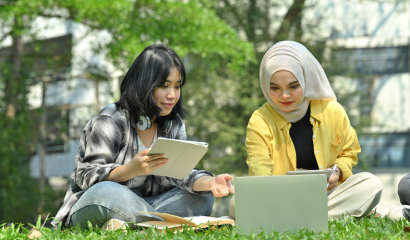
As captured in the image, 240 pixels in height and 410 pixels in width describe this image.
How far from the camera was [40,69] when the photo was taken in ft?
34.5

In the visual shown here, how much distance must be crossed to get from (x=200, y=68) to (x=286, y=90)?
314 inches

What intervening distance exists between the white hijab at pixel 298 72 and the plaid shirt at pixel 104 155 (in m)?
0.71

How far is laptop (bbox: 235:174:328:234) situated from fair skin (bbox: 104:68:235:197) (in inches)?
7.2

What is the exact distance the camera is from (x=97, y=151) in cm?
254

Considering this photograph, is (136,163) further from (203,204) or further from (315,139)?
(315,139)

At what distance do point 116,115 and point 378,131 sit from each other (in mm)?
10167

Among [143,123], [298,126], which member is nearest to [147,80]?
[143,123]

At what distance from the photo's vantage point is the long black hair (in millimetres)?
2691

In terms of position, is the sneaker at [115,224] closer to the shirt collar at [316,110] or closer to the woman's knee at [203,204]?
the woman's knee at [203,204]

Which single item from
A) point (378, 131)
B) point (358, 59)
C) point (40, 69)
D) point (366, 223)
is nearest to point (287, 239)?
point (366, 223)

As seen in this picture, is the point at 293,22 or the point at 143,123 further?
the point at 293,22

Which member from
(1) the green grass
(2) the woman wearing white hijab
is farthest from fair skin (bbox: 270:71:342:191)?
(1) the green grass

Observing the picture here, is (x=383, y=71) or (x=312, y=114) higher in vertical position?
(x=383, y=71)

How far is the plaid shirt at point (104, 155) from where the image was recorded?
2.52 meters
